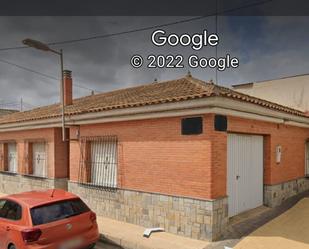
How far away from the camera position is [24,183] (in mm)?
13336

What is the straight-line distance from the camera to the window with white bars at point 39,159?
12.5 metres

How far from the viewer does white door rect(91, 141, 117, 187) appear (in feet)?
30.9

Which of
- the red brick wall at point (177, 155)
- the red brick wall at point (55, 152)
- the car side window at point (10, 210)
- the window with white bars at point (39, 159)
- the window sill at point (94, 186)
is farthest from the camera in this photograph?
the window with white bars at point (39, 159)

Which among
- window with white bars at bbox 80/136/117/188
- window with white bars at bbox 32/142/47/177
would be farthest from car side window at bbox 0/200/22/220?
window with white bars at bbox 32/142/47/177

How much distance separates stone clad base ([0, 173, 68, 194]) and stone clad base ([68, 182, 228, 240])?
2.45 meters

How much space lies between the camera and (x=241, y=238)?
6914mm

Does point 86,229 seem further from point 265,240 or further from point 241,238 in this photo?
Answer: point 265,240

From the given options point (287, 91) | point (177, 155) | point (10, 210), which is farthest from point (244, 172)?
point (287, 91)

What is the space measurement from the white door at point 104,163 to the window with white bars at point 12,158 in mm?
6305

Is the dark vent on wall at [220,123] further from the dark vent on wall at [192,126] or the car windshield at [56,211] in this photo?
the car windshield at [56,211]

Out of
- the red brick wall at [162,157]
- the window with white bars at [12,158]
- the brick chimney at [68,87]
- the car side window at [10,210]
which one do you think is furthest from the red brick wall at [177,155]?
the window with white bars at [12,158]

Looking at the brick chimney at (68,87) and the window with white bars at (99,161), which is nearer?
the window with white bars at (99,161)

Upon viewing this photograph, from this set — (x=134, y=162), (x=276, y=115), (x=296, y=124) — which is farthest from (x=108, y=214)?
(x=296, y=124)

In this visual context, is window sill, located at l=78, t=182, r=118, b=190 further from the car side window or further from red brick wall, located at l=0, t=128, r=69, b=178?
the car side window
